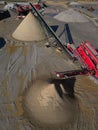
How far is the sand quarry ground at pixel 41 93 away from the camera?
14039mm

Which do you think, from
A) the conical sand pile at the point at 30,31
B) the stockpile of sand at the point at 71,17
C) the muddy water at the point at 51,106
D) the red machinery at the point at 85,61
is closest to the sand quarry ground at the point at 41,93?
the muddy water at the point at 51,106

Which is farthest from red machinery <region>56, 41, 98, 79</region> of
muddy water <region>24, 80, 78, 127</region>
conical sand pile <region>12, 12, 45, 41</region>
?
conical sand pile <region>12, 12, 45, 41</region>

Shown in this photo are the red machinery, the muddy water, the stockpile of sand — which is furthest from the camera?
the stockpile of sand

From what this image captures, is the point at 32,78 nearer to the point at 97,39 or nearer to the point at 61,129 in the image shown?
the point at 61,129

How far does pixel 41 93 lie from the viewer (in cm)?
1540

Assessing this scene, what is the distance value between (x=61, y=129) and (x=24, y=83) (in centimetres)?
586

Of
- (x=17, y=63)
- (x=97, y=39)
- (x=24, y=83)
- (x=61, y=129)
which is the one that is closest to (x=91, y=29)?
(x=97, y=39)

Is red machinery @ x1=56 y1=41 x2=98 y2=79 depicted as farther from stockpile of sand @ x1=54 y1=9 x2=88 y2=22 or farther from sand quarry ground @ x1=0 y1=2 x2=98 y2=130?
stockpile of sand @ x1=54 y1=9 x2=88 y2=22

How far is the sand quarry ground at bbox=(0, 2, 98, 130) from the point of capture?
46.1 feet

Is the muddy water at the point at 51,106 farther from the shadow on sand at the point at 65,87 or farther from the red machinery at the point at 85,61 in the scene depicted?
the red machinery at the point at 85,61

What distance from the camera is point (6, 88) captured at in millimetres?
17219

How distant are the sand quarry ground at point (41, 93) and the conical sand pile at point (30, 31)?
45.0 inches

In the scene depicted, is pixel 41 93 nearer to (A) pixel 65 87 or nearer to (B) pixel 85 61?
(A) pixel 65 87

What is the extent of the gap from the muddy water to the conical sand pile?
11.0 m
